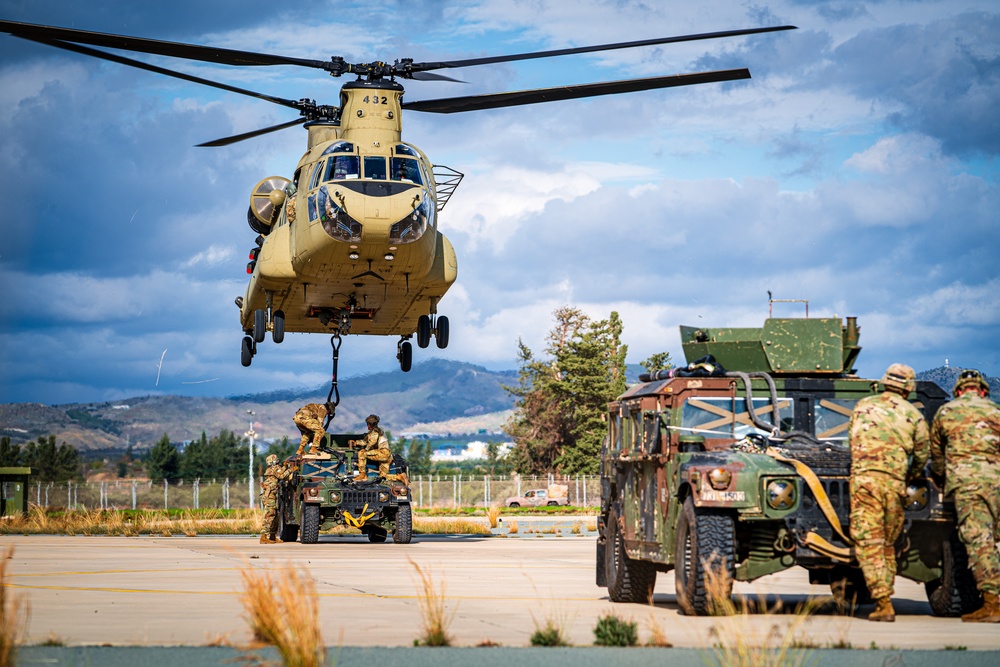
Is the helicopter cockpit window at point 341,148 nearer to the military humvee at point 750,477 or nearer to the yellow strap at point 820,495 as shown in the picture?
the military humvee at point 750,477

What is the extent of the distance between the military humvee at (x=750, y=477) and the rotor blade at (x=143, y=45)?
14016 mm

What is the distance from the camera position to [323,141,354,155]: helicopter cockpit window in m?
27.1

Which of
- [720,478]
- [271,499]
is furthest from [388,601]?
[271,499]

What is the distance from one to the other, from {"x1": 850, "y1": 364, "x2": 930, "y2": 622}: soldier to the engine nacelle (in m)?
22.2

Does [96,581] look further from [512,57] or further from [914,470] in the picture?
[512,57]

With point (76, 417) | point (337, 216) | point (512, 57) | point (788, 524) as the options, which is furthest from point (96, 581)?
point (76, 417)

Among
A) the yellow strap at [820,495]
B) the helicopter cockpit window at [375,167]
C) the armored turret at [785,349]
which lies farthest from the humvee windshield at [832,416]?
the helicopter cockpit window at [375,167]

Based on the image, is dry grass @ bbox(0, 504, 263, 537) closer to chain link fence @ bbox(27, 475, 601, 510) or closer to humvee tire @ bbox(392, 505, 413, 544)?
humvee tire @ bbox(392, 505, 413, 544)

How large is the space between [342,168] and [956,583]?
17.6 metres

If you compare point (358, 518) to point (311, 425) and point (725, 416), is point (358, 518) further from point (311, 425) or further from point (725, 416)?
point (725, 416)

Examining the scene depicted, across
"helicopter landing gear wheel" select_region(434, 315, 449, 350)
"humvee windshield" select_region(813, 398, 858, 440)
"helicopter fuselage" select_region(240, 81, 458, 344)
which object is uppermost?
"helicopter fuselage" select_region(240, 81, 458, 344)

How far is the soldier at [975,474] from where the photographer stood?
1095 cm

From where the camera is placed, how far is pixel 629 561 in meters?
13.3

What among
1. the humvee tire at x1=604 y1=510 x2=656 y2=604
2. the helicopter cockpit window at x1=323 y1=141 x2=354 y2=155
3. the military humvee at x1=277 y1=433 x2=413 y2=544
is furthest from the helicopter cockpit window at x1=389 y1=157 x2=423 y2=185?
the humvee tire at x1=604 y1=510 x2=656 y2=604
